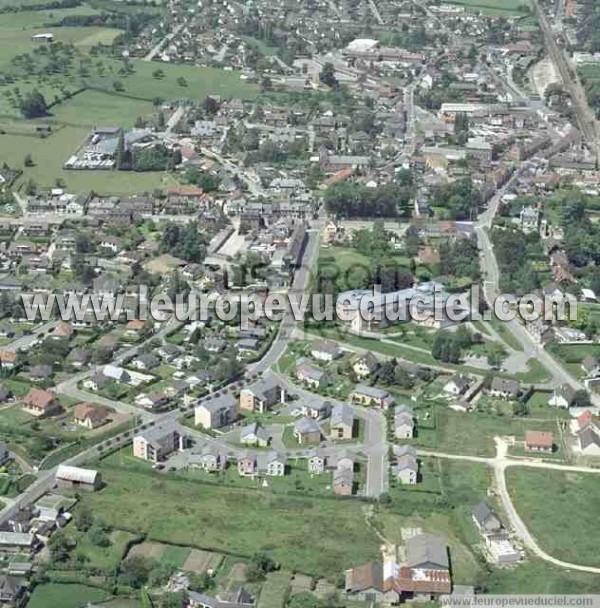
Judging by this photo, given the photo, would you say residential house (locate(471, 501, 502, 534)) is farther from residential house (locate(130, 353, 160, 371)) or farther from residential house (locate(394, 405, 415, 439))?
residential house (locate(130, 353, 160, 371))

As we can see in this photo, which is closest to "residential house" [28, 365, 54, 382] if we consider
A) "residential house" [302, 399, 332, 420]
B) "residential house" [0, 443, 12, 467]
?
"residential house" [0, 443, 12, 467]

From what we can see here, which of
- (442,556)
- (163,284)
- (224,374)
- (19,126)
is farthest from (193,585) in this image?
(19,126)

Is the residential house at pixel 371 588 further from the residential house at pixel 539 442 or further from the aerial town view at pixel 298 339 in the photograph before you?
the residential house at pixel 539 442

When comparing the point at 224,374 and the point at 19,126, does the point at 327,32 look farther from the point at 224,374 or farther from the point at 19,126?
the point at 224,374

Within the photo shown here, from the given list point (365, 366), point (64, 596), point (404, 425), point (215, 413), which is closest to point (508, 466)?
point (404, 425)

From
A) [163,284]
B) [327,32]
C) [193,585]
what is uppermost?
[193,585]

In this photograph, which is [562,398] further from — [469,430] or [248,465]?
[248,465]
